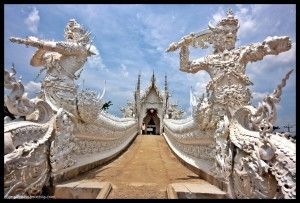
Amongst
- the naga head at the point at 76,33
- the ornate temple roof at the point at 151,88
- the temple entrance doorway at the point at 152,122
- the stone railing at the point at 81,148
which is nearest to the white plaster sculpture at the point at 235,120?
the naga head at the point at 76,33

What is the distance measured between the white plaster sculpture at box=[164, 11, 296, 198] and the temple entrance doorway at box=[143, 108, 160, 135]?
73.7ft

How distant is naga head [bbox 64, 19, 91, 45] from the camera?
219 inches

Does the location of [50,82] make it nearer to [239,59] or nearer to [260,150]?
[239,59]

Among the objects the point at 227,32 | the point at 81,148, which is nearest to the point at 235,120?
the point at 227,32

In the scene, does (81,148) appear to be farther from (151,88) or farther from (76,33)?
(151,88)

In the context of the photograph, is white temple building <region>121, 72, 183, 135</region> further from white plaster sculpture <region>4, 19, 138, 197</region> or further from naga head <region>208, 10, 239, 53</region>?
naga head <region>208, 10, 239, 53</region>

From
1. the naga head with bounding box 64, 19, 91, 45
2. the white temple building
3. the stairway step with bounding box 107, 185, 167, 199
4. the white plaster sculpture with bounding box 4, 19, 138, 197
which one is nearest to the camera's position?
the white plaster sculpture with bounding box 4, 19, 138, 197

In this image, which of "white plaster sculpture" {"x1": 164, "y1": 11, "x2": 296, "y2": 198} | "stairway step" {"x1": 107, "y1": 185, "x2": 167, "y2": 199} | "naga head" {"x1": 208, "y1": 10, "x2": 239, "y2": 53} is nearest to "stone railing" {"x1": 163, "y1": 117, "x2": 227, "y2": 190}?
"white plaster sculpture" {"x1": 164, "y1": 11, "x2": 296, "y2": 198}

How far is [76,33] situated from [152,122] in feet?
89.8

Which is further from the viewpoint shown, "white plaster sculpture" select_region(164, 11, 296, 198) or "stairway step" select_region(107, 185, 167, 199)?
"stairway step" select_region(107, 185, 167, 199)

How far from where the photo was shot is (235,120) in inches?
160
